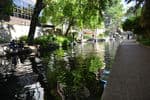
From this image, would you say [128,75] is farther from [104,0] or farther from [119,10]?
[119,10]

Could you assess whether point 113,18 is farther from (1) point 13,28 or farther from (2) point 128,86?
(2) point 128,86

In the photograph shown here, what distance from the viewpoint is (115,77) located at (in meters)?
13.2

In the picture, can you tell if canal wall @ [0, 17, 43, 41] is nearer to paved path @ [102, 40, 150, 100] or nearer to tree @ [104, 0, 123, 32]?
paved path @ [102, 40, 150, 100]

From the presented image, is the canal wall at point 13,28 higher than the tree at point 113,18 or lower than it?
lower

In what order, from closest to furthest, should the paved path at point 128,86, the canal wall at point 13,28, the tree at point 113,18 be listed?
the paved path at point 128,86, the canal wall at point 13,28, the tree at point 113,18

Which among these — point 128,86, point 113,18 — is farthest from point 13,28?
point 113,18

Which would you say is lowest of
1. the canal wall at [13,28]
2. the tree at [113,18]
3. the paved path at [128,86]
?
the paved path at [128,86]

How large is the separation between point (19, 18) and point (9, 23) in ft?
22.4

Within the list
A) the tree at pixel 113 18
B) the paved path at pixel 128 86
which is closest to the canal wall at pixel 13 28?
the paved path at pixel 128 86

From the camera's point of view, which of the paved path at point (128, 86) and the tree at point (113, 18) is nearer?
the paved path at point (128, 86)

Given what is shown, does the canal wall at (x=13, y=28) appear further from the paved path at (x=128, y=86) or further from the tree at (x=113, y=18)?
the tree at (x=113, y=18)

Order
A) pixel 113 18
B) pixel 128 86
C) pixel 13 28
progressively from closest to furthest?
pixel 128 86
pixel 13 28
pixel 113 18

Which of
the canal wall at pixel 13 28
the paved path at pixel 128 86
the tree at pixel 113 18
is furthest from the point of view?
the tree at pixel 113 18

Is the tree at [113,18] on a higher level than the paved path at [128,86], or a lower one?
higher
